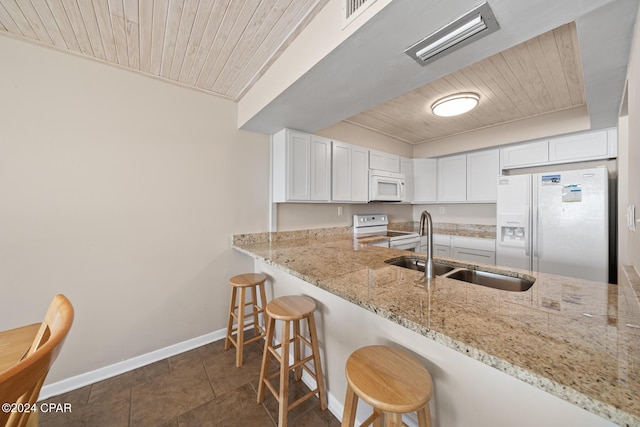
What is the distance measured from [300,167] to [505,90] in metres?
2.21

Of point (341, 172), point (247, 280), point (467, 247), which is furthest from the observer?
point (467, 247)

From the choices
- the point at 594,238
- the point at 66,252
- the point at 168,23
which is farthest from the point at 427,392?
the point at 594,238

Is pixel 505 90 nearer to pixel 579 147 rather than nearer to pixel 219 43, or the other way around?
pixel 579 147

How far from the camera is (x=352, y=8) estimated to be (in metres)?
1.13

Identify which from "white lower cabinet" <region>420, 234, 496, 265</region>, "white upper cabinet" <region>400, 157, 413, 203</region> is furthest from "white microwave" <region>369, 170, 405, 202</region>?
"white lower cabinet" <region>420, 234, 496, 265</region>

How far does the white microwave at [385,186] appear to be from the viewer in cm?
326

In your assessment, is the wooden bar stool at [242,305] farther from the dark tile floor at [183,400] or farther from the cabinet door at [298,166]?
the cabinet door at [298,166]

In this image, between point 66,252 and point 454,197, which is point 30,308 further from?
point 454,197

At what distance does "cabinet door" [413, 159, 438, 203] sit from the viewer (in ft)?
13.1

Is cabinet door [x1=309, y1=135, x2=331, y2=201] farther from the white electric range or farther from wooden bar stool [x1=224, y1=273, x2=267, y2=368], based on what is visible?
wooden bar stool [x1=224, y1=273, x2=267, y2=368]

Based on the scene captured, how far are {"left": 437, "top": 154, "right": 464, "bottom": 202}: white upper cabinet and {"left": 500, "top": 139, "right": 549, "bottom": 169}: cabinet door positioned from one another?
52cm

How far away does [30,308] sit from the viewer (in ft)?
5.29

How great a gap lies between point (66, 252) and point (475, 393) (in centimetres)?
263

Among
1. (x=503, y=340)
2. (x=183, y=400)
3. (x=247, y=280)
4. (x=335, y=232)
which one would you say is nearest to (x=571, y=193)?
(x=335, y=232)
